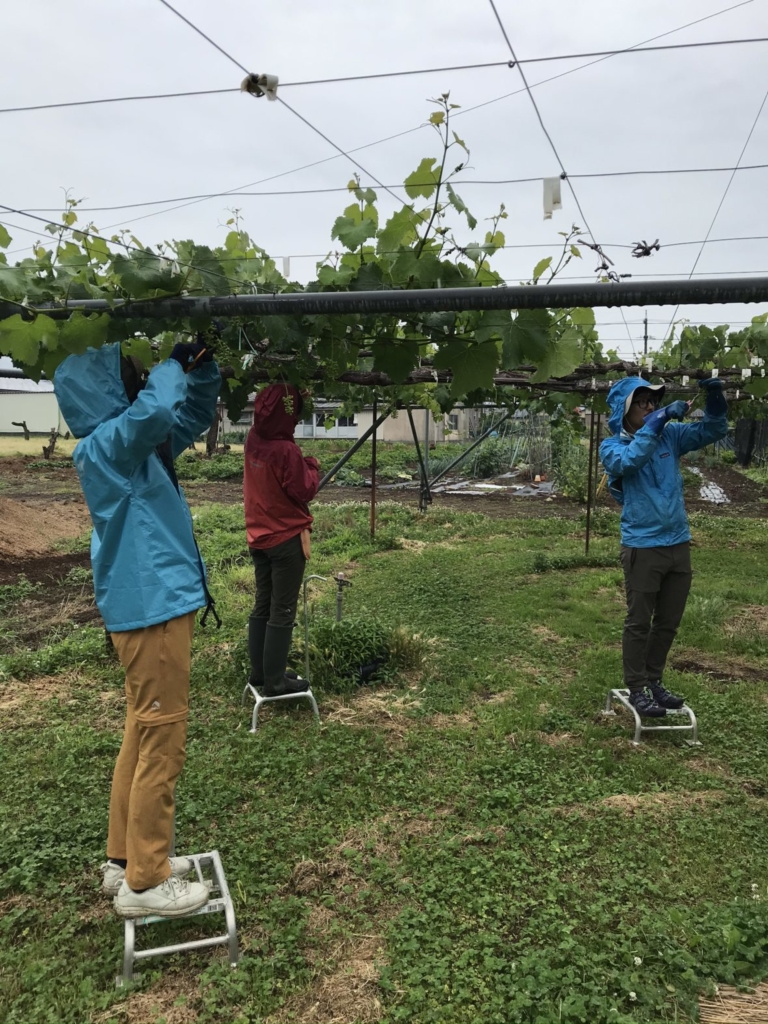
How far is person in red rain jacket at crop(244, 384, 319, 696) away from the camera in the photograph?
12.9ft

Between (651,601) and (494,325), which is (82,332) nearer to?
(494,325)

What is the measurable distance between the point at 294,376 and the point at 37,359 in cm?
156

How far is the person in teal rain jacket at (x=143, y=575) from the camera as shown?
81.9 inches

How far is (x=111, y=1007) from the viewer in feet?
6.95

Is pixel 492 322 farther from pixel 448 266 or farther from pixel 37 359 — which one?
pixel 37 359

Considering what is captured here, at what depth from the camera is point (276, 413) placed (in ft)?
12.9

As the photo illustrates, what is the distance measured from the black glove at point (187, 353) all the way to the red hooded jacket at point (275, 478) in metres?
1.47

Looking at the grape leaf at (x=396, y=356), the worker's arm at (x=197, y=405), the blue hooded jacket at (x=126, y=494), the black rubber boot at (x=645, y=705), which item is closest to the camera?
the blue hooded jacket at (x=126, y=494)

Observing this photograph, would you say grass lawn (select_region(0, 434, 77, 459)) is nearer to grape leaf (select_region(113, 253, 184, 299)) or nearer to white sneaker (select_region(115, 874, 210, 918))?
grape leaf (select_region(113, 253, 184, 299))

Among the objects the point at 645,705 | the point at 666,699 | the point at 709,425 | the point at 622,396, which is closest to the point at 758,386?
the point at 709,425

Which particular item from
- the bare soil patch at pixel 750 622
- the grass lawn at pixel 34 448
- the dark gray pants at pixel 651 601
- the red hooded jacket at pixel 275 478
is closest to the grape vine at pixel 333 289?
the red hooded jacket at pixel 275 478

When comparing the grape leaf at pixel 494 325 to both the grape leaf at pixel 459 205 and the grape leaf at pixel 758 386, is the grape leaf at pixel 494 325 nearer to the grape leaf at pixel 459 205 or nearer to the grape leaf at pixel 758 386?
the grape leaf at pixel 459 205

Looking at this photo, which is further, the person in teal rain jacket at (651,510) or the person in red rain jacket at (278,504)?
the person in red rain jacket at (278,504)

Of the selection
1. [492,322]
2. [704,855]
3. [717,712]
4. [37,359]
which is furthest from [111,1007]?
[717,712]
